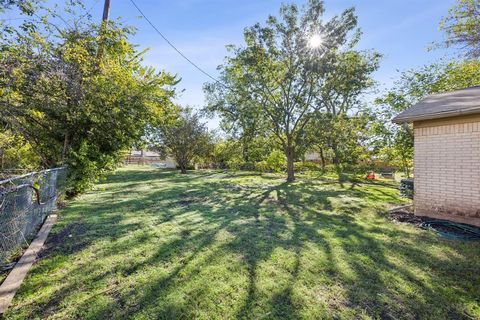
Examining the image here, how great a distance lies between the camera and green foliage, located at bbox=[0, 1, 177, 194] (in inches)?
197

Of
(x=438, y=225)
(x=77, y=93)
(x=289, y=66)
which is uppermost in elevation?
(x=289, y=66)

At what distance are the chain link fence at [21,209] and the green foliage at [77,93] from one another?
1.86m

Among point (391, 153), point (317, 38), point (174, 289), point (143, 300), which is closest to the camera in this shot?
point (143, 300)

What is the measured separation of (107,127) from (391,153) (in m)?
14.7

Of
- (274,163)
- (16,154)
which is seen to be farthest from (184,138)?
(16,154)

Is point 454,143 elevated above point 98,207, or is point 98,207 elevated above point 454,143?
point 454,143

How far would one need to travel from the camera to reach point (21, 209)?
3414 millimetres

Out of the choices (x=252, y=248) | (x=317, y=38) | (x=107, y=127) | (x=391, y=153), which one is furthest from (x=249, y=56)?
(x=252, y=248)

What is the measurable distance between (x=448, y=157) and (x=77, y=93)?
30.5 feet

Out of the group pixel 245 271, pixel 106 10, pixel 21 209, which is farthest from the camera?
pixel 106 10

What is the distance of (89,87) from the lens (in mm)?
6035

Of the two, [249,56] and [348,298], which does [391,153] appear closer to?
[249,56]

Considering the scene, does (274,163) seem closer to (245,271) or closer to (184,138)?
(184,138)

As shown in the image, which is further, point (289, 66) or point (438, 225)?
point (289, 66)
